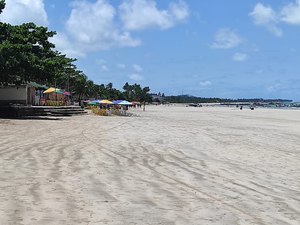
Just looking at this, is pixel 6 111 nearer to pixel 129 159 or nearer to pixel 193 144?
pixel 193 144

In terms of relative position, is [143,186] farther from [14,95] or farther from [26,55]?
[14,95]

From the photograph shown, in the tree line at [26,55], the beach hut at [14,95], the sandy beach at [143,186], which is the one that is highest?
the tree line at [26,55]

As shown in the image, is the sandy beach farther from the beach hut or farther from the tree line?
the beach hut

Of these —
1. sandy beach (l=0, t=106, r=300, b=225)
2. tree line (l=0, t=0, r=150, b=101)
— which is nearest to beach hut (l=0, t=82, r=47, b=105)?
tree line (l=0, t=0, r=150, b=101)

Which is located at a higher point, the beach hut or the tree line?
the tree line

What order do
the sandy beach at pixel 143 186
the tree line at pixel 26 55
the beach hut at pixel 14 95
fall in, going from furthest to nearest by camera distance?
the beach hut at pixel 14 95 → the tree line at pixel 26 55 → the sandy beach at pixel 143 186

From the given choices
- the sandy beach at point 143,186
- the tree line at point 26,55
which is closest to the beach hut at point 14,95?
the tree line at point 26,55

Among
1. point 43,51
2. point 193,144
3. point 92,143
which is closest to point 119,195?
point 92,143

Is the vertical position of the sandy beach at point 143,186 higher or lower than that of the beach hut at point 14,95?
lower

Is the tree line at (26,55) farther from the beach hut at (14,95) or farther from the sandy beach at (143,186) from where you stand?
the sandy beach at (143,186)

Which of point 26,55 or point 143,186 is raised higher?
point 26,55

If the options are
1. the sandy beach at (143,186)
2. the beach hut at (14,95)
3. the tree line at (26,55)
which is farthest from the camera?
the beach hut at (14,95)

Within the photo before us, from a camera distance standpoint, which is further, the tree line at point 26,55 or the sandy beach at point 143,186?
the tree line at point 26,55

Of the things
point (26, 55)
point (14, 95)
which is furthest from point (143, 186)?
point (14, 95)
